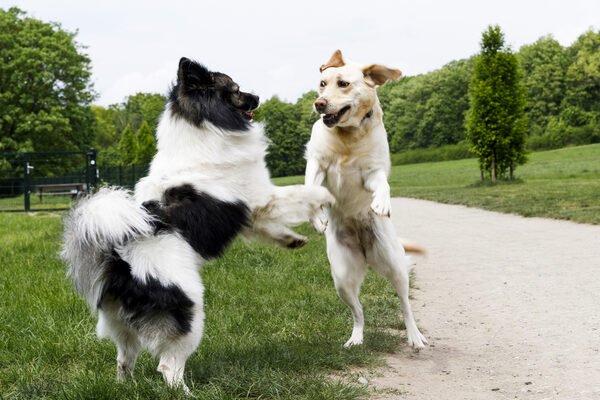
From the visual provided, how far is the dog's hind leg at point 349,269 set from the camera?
4.08 meters

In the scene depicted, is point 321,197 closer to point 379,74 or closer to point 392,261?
point 392,261

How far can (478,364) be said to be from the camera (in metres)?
3.76

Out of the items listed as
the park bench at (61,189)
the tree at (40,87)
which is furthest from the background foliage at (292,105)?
the park bench at (61,189)

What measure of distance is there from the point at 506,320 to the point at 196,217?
318 cm

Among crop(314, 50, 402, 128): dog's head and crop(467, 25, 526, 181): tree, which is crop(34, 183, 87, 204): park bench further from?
crop(314, 50, 402, 128): dog's head

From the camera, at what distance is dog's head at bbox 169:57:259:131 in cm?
330

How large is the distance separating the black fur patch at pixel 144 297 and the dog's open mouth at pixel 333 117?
1.58 m

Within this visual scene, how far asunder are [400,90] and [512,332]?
6031cm

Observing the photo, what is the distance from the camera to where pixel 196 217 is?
3.00 meters

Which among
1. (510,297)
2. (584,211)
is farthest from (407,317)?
(584,211)

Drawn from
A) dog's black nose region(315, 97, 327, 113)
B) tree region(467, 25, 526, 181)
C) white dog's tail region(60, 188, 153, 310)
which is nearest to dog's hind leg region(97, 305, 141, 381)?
white dog's tail region(60, 188, 153, 310)

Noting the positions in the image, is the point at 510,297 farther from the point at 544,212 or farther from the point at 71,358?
the point at 544,212

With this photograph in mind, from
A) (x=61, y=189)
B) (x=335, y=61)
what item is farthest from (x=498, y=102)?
(x=335, y=61)

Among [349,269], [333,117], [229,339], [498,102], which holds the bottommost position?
[229,339]
